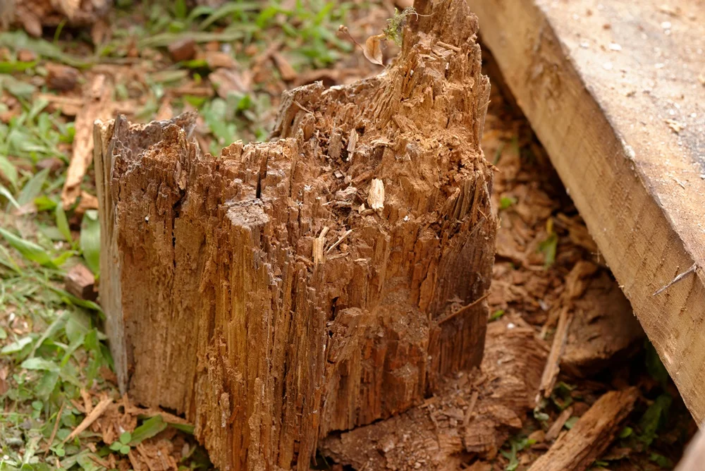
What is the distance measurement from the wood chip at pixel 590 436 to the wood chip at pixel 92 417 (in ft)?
3.74

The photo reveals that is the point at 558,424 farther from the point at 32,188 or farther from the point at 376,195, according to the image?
the point at 32,188

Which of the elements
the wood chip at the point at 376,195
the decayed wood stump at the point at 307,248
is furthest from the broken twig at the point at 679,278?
the wood chip at the point at 376,195

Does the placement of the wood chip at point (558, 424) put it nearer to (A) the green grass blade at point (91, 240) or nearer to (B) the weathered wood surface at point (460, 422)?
(B) the weathered wood surface at point (460, 422)

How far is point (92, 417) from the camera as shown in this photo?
7.27ft

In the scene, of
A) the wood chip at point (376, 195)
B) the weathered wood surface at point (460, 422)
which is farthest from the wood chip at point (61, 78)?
the weathered wood surface at point (460, 422)

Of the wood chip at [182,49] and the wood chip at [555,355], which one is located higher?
the wood chip at [182,49]

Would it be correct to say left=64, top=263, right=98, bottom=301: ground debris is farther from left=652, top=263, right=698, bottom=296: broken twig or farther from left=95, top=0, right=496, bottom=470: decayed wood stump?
left=652, top=263, right=698, bottom=296: broken twig

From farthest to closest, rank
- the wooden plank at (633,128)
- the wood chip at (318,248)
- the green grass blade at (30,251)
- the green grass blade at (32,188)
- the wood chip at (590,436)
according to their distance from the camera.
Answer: the green grass blade at (32,188), the green grass blade at (30,251), the wood chip at (590,436), the wooden plank at (633,128), the wood chip at (318,248)

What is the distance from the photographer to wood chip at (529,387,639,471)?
2283 mm

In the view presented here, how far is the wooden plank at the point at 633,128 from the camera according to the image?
2.01 metres

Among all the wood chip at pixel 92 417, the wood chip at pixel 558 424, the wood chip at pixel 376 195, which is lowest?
the wood chip at pixel 558 424

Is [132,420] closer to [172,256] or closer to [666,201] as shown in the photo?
[172,256]

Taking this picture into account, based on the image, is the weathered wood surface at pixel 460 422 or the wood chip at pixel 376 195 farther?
the weathered wood surface at pixel 460 422

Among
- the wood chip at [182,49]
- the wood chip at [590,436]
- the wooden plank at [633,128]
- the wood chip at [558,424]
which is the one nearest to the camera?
the wooden plank at [633,128]
